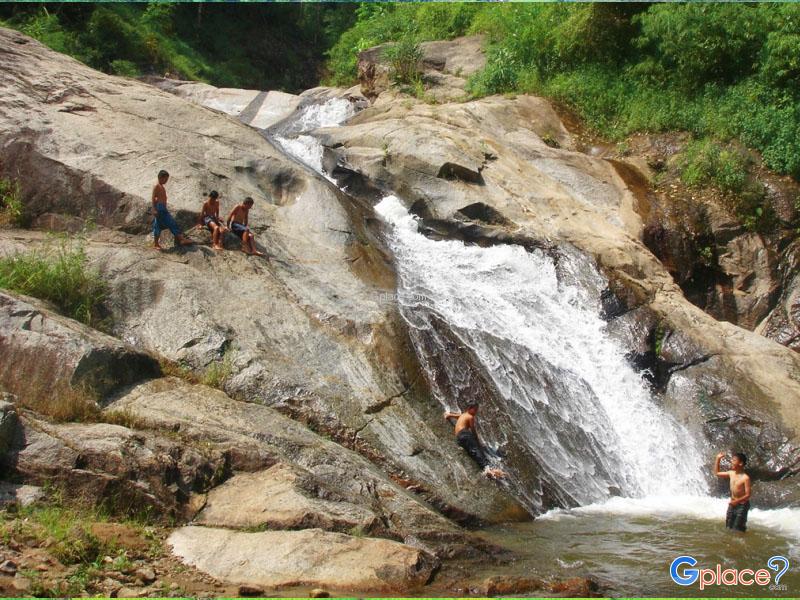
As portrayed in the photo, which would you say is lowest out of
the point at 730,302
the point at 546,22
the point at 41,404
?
the point at 41,404

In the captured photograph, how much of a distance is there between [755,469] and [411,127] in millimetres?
10638

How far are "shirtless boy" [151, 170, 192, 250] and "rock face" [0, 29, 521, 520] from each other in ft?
1.11

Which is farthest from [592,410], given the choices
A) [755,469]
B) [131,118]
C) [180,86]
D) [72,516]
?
[180,86]

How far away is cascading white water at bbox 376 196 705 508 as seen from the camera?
11344 millimetres

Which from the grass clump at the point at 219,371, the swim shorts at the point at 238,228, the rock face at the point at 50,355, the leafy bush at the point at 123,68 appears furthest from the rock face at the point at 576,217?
the leafy bush at the point at 123,68

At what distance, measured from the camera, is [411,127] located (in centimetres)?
1831

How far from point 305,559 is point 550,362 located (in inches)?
275

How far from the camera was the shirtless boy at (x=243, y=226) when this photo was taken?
1229 centimetres

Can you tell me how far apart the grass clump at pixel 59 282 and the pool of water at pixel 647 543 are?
6.15m

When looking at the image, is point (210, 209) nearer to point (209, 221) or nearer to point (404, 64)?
point (209, 221)

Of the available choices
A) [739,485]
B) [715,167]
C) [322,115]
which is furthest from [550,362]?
[322,115]

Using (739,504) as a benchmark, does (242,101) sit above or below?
above

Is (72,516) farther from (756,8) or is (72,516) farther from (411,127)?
(756,8)

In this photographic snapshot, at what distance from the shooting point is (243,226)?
12.4m
